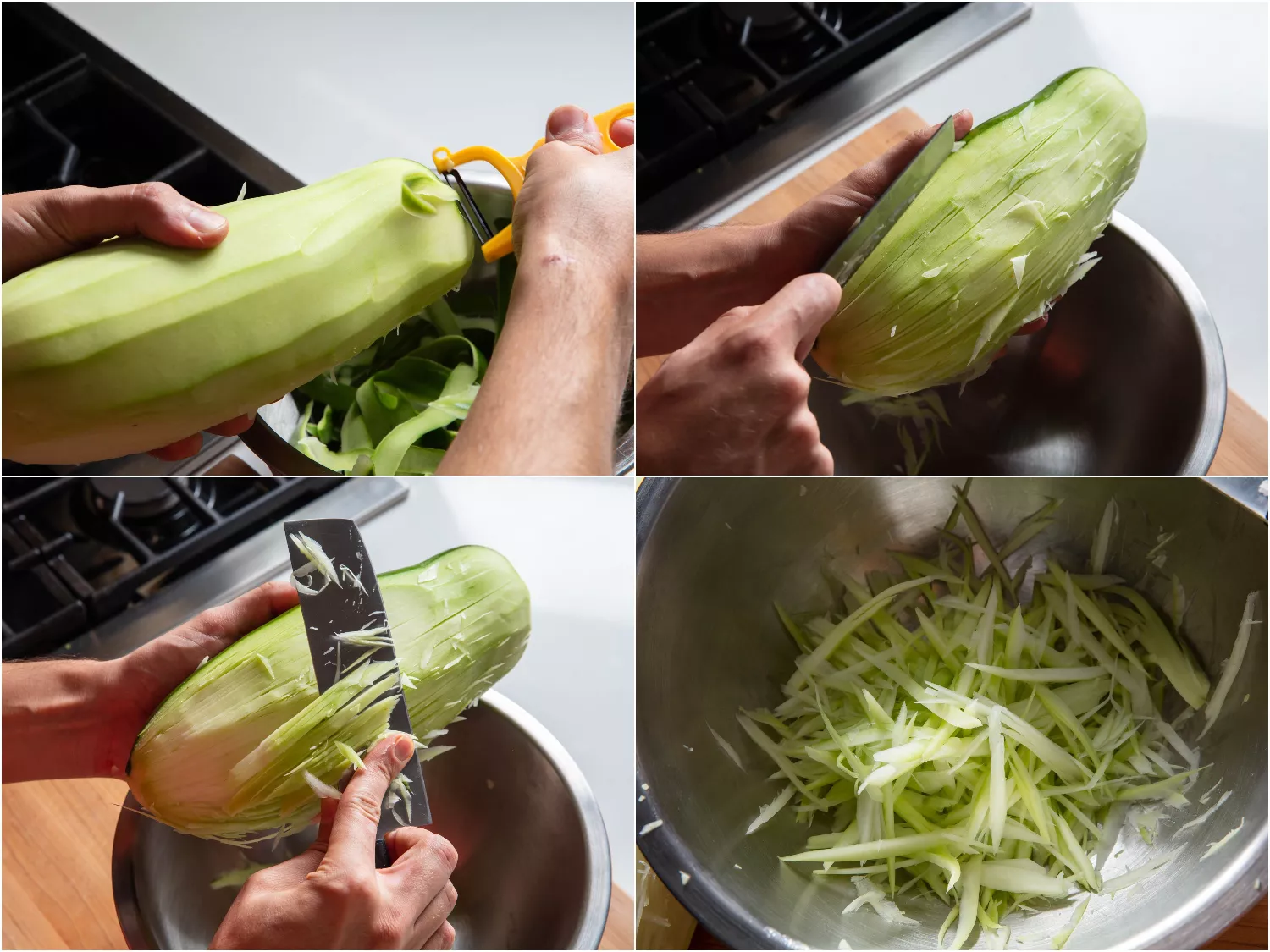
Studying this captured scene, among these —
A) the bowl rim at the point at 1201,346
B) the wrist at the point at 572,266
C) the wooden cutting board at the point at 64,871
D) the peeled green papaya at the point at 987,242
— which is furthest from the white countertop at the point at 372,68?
the wooden cutting board at the point at 64,871

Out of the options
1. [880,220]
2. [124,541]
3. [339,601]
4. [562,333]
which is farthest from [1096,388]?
[124,541]

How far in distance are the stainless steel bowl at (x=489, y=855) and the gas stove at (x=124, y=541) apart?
0.16m

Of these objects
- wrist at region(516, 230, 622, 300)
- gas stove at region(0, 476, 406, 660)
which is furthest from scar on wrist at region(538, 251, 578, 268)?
gas stove at region(0, 476, 406, 660)

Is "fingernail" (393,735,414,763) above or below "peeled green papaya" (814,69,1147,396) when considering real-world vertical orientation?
below

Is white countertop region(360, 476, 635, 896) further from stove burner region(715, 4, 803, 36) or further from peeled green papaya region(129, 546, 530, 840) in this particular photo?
stove burner region(715, 4, 803, 36)

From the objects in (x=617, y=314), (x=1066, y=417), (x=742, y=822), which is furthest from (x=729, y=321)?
(x=742, y=822)

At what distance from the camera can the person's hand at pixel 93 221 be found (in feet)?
1.59

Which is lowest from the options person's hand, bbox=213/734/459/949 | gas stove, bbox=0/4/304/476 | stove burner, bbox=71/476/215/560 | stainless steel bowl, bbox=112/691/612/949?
stainless steel bowl, bbox=112/691/612/949

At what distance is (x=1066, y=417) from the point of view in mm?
578

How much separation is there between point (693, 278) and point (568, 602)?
26cm

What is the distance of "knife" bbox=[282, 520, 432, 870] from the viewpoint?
0.57 m

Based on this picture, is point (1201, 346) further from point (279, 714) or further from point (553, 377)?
point (279, 714)

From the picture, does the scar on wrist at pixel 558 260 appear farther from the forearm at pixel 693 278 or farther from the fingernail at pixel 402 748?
the fingernail at pixel 402 748

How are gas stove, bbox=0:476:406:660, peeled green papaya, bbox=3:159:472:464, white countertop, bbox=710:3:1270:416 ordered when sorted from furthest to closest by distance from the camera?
gas stove, bbox=0:476:406:660 → white countertop, bbox=710:3:1270:416 → peeled green papaya, bbox=3:159:472:464
